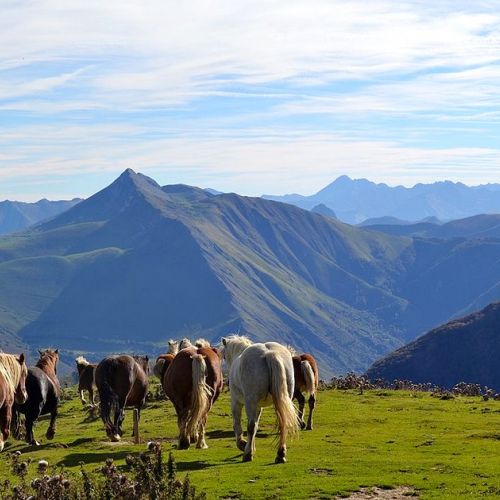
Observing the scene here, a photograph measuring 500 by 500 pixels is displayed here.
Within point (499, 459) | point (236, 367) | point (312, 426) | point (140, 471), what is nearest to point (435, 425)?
point (312, 426)

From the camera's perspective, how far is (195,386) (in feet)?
72.8

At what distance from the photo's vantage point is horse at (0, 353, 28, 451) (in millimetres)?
19250

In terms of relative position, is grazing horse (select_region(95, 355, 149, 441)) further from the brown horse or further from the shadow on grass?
the brown horse

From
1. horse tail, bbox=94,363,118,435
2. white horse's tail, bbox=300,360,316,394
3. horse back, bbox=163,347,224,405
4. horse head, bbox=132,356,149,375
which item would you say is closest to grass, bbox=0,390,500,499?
horse tail, bbox=94,363,118,435

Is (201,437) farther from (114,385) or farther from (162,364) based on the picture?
(114,385)

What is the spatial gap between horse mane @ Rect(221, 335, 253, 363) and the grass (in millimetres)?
2693

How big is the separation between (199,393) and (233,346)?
2.85m

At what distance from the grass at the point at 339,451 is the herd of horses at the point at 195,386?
2.61ft

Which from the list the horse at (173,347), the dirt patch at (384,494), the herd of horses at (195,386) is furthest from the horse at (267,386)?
the horse at (173,347)

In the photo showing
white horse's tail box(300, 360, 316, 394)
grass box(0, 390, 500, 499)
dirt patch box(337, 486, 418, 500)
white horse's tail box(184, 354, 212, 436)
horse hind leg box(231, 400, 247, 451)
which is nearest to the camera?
dirt patch box(337, 486, 418, 500)

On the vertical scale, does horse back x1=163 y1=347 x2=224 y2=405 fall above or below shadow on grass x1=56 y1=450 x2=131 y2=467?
above

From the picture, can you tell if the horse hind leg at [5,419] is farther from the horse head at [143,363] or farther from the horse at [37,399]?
the horse head at [143,363]

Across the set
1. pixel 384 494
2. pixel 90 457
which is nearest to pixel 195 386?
pixel 90 457

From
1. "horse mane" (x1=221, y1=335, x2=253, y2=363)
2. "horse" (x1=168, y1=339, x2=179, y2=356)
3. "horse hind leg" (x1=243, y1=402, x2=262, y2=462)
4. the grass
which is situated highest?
"horse mane" (x1=221, y1=335, x2=253, y2=363)
